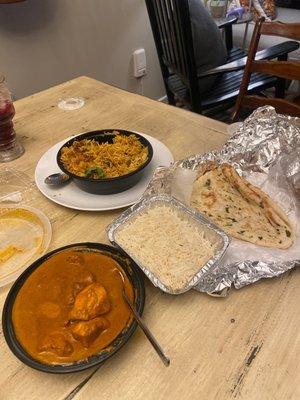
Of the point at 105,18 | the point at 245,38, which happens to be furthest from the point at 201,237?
the point at 245,38

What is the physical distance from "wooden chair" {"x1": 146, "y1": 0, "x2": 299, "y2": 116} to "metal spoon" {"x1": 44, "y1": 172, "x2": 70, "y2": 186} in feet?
3.98

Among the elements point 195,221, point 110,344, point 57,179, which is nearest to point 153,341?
point 110,344

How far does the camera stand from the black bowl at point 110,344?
20.5 inches

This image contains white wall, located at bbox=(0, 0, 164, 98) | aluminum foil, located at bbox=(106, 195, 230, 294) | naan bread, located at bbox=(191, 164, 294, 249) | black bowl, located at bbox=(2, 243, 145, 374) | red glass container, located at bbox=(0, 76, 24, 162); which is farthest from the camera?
white wall, located at bbox=(0, 0, 164, 98)

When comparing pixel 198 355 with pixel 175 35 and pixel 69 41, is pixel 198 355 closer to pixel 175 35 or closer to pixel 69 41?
pixel 175 35

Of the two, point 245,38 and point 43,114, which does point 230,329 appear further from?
point 245,38

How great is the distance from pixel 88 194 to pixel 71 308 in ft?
1.24

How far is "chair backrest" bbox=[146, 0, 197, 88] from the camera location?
177cm

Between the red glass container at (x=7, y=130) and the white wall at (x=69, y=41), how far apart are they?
1149 millimetres

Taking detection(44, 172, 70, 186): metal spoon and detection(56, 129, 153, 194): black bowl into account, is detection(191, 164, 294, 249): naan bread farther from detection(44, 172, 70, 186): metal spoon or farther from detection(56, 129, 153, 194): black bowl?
detection(44, 172, 70, 186): metal spoon

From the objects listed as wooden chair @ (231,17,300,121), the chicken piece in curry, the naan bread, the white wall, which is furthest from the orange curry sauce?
the white wall

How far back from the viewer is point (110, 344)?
1.78ft

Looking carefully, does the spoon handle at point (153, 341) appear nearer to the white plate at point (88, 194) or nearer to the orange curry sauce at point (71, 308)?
the orange curry sauce at point (71, 308)

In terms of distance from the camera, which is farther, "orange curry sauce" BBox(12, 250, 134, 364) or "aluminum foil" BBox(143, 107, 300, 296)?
"aluminum foil" BBox(143, 107, 300, 296)
